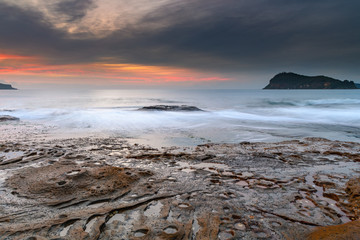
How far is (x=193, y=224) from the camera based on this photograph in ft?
10.3

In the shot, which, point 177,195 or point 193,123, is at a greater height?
point 193,123

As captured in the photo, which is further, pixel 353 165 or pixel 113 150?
pixel 113 150

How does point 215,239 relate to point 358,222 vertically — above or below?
below

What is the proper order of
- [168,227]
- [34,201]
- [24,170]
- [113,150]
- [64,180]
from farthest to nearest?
[113,150], [24,170], [64,180], [34,201], [168,227]

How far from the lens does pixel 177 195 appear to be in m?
3.97

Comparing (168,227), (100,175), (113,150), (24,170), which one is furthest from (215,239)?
(113,150)

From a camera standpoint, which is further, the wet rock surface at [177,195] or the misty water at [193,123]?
the misty water at [193,123]

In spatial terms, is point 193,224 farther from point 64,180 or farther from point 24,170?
point 24,170

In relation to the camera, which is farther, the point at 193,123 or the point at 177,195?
the point at 193,123

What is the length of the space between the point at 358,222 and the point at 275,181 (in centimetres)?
182

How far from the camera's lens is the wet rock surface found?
2979 mm

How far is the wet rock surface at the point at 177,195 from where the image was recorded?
2.98 meters

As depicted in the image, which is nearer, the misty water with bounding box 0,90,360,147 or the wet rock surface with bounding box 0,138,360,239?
the wet rock surface with bounding box 0,138,360,239

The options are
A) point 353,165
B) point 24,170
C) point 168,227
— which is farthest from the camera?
point 353,165
